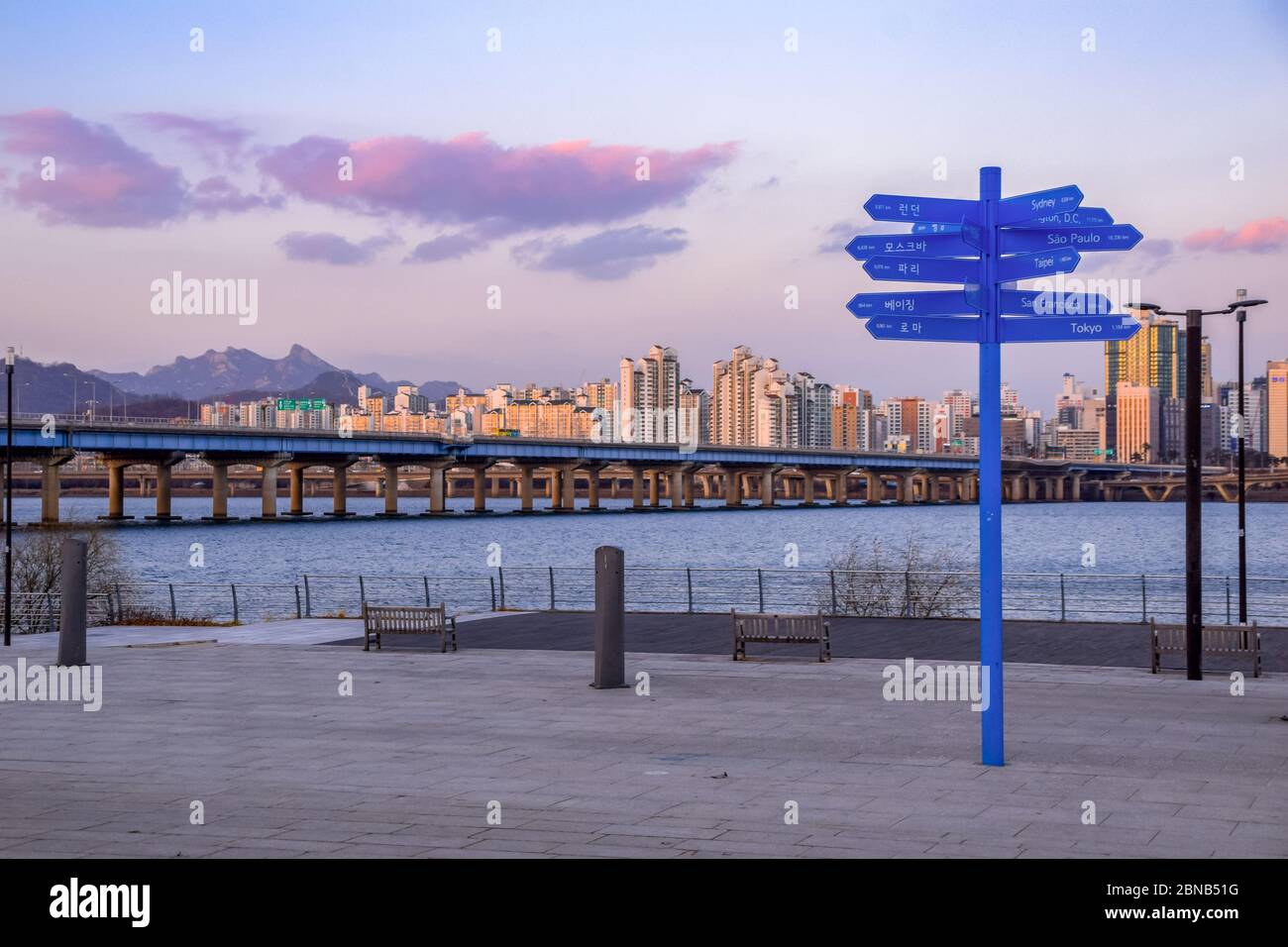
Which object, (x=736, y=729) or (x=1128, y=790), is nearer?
(x=1128, y=790)

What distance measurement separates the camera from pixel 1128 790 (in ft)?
38.9

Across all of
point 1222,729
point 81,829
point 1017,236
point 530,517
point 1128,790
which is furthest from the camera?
point 530,517

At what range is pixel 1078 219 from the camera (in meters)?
12.8

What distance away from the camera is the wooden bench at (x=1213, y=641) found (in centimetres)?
2034

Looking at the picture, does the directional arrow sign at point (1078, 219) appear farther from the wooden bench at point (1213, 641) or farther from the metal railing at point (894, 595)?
the metal railing at point (894, 595)

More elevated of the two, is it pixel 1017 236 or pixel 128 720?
pixel 1017 236

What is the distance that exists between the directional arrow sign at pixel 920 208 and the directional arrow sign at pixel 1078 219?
2.03ft

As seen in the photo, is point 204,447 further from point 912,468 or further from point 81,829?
point 81,829

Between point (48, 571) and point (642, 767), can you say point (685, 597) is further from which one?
point (642, 767)

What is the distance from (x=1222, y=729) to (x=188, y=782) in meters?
10.7

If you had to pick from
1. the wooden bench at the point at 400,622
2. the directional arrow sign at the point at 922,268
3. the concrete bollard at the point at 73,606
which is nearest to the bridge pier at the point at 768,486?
the wooden bench at the point at 400,622

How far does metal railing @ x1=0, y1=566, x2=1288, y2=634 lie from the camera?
35.0 m

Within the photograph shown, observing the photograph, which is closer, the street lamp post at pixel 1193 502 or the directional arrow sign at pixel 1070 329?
the directional arrow sign at pixel 1070 329
